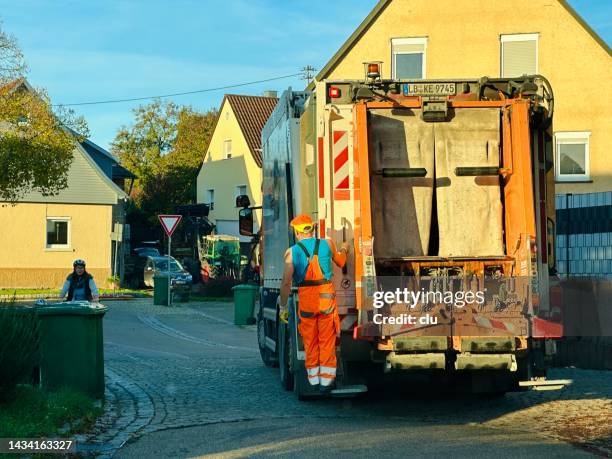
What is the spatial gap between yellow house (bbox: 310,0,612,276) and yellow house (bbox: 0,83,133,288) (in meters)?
17.5

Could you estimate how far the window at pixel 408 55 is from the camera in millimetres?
29516

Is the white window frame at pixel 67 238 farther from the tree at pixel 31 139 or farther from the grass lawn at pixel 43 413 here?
the grass lawn at pixel 43 413

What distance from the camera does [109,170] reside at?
51625mm

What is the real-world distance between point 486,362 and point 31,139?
26386mm

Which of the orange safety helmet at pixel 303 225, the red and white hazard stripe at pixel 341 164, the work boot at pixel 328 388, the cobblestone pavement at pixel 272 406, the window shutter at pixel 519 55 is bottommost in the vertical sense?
the cobblestone pavement at pixel 272 406

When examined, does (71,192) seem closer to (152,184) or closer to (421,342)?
(152,184)

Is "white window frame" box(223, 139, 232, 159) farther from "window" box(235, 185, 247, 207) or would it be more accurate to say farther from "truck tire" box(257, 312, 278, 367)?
"truck tire" box(257, 312, 278, 367)

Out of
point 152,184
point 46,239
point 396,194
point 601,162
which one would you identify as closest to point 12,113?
point 46,239

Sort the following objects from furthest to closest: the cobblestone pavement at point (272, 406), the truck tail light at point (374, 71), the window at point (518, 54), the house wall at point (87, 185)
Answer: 1. the house wall at point (87, 185)
2. the window at point (518, 54)
3. the truck tail light at point (374, 71)
4. the cobblestone pavement at point (272, 406)

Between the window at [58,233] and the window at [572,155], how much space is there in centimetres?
2336

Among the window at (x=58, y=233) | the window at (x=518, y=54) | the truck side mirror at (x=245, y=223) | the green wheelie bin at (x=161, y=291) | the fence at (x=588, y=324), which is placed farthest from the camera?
the window at (x=58, y=233)

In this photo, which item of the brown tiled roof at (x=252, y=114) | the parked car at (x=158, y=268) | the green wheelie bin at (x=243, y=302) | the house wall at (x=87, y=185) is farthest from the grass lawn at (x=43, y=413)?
the brown tiled roof at (x=252, y=114)

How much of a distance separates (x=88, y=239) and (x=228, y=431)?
1466 inches

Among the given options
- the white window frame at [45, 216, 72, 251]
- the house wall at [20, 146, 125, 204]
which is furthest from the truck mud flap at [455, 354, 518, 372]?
the house wall at [20, 146, 125, 204]
